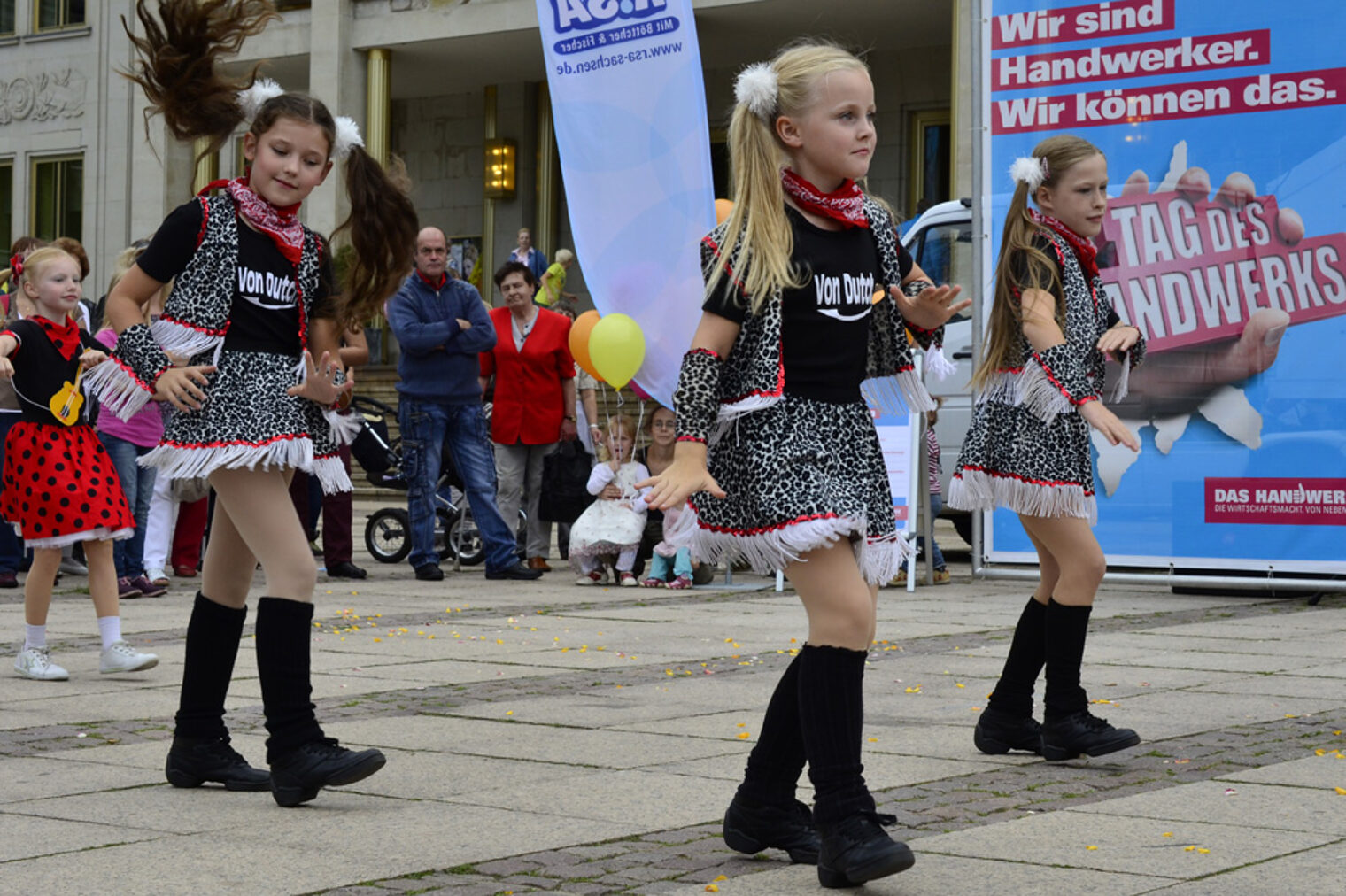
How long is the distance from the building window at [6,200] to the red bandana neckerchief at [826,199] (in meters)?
31.6

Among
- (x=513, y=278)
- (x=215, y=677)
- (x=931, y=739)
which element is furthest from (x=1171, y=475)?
(x=215, y=677)

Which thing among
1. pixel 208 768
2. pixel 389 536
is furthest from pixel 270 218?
pixel 389 536

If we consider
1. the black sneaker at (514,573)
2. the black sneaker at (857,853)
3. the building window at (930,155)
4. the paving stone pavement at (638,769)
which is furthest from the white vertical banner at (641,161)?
the building window at (930,155)

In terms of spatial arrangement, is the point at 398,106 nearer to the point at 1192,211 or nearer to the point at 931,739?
the point at 1192,211

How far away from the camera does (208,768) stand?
4.77m

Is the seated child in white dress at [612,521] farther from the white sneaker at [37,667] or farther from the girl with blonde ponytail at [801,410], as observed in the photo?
the girl with blonde ponytail at [801,410]

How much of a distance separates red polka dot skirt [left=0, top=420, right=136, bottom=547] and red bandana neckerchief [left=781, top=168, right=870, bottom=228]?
4.01 metres

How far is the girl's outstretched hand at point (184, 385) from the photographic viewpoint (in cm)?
465

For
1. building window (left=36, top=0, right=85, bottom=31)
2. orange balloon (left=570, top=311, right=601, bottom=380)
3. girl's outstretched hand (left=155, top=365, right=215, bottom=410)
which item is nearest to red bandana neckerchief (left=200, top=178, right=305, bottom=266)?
girl's outstretched hand (left=155, top=365, right=215, bottom=410)

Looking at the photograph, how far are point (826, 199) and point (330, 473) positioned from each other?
1.71 meters

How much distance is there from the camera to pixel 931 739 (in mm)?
5645

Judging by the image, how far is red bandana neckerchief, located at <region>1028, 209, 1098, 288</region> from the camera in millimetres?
5531

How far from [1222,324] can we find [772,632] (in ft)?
11.5

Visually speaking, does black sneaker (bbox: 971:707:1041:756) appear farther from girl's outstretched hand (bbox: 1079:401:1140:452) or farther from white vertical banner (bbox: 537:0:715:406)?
white vertical banner (bbox: 537:0:715:406)
